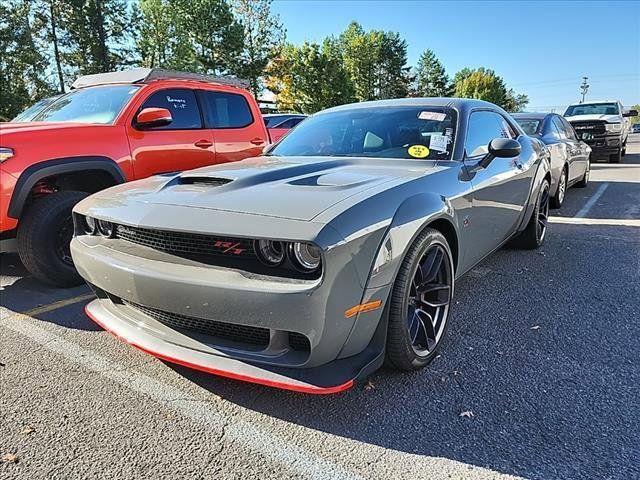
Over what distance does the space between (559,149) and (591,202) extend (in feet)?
4.77

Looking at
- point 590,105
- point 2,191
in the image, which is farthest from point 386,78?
point 2,191

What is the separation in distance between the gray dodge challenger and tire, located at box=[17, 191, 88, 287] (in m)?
1.29

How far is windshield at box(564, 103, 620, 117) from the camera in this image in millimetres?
14711

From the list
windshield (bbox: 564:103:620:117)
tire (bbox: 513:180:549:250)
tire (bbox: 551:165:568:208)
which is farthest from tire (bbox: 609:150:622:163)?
tire (bbox: 513:180:549:250)

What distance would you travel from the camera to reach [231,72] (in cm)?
3956

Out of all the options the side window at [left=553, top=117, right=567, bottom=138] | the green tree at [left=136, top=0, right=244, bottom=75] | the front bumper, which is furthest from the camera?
the green tree at [left=136, top=0, right=244, bottom=75]

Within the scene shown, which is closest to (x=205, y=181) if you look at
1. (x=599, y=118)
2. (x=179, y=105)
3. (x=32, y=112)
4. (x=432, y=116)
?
(x=432, y=116)

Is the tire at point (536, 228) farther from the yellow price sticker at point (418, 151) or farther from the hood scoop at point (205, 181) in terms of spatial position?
the hood scoop at point (205, 181)

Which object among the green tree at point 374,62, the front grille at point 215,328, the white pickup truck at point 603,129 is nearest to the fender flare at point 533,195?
the front grille at point 215,328

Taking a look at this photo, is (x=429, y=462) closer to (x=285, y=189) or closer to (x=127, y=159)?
(x=285, y=189)

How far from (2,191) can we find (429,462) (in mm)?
3502

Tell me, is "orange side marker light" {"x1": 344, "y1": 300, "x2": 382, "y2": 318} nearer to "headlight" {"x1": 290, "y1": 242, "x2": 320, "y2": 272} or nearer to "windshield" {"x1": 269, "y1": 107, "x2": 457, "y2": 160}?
"headlight" {"x1": 290, "y1": 242, "x2": 320, "y2": 272}

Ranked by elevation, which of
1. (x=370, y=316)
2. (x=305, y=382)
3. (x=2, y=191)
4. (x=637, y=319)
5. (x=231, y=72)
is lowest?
(x=637, y=319)

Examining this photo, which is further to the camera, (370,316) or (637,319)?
(637,319)
